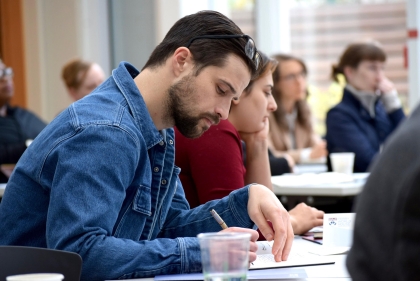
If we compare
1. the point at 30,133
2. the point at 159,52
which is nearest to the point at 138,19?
the point at 30,133

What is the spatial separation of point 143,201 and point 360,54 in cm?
345

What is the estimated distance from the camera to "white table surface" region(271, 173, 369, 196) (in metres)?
2.70

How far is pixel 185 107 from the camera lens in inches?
59.0

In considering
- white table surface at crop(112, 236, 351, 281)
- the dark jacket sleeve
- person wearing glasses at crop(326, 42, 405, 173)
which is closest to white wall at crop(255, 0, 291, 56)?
person wearing glasses at crop(326, 42, 405, 173)

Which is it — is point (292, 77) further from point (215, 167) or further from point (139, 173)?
point (139, 173)

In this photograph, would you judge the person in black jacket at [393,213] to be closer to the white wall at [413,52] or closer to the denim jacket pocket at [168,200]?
the denim jacket pocket at [168,200]

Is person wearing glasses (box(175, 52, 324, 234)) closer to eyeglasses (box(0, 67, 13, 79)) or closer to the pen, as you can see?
the pen

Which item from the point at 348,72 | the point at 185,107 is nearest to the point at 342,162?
the point at 348,72

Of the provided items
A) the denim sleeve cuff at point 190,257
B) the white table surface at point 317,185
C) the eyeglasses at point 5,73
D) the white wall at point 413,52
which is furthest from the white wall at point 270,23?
the denim sleeve cuff at point 190,257

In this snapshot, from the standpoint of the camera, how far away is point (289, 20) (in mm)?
6043

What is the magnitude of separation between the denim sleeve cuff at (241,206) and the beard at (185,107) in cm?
18

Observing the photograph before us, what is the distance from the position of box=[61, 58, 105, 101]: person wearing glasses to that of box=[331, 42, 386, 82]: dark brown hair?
184 centimetres

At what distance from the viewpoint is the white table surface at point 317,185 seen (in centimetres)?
270

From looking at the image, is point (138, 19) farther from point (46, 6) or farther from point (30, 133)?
point (30, 133)
